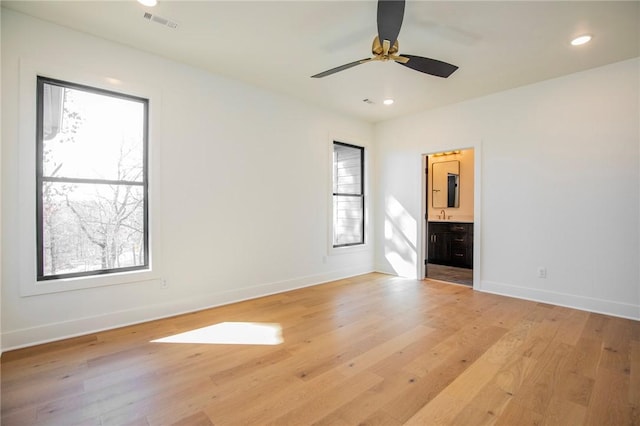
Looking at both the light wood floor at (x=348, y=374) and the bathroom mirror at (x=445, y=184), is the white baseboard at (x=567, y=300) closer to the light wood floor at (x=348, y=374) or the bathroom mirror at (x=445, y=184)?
the light wood floor at (x=348, y=374)

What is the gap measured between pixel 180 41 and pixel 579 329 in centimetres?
487

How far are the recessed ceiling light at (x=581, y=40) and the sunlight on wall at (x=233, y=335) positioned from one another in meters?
3.96

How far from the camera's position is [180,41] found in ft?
9.82

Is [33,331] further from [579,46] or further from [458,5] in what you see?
[579,46]

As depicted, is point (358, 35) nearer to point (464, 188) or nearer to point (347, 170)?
point (347, 170)

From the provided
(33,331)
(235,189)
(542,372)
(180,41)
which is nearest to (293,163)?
(235,189)

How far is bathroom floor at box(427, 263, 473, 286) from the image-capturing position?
5.08m

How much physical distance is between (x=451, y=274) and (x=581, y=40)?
3.83m

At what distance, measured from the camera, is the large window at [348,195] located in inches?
211

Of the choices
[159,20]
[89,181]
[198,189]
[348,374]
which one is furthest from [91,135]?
[348,374]

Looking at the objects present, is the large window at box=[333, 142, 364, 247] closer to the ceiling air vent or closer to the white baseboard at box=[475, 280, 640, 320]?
the white baseboard at box=[475, 280, 640, 320]

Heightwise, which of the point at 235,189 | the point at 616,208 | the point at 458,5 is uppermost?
the point at 458,5

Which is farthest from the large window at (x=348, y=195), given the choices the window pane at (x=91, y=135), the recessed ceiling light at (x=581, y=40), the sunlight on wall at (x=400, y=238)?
the recessed ceiling light at (x=581, y=40)

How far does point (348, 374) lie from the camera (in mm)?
2172
